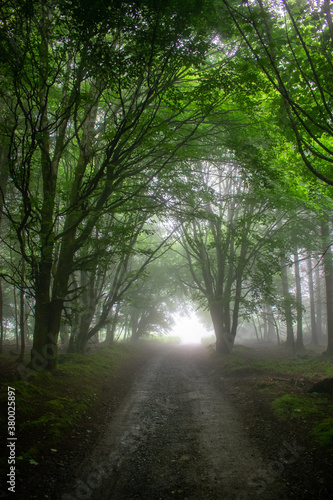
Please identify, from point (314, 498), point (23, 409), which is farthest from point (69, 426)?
point (314, 498)

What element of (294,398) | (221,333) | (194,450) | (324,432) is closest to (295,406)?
(294,398)

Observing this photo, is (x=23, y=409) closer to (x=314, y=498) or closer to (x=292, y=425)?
(x=314, y=498)

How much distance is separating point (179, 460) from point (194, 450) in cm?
41

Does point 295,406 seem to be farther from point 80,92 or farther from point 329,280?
point 329,280

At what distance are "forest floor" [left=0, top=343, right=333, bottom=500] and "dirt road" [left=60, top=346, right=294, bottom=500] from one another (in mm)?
A: 14

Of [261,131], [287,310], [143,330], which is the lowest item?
[143,330]

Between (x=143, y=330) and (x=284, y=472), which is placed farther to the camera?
(x=143, y=330)

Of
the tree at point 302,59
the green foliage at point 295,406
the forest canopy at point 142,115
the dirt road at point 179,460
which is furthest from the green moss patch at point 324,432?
the tree at point 302,59

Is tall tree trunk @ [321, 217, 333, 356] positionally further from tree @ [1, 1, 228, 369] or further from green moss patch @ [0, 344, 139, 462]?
green moss patch @ [0, 344, 139, 462]

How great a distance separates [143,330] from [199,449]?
23508mm

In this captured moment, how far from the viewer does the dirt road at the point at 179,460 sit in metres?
3.47

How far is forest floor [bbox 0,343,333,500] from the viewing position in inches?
136

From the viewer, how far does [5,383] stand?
221 inches

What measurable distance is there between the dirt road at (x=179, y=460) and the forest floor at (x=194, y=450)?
0.01 meters
